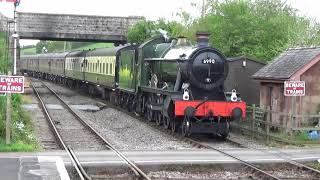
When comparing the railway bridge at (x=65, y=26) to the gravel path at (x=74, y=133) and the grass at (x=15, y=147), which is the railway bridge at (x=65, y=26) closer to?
the gravel path at (x=74, y=133)

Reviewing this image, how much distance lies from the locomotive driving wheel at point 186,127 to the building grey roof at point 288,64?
3.50 m

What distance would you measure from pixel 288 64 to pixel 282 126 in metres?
3.49

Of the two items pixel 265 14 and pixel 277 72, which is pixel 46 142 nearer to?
pixel 277 72

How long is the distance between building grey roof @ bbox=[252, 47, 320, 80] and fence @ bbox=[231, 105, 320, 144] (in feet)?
4.21

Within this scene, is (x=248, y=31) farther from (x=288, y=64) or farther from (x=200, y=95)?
(x=200, y=95)

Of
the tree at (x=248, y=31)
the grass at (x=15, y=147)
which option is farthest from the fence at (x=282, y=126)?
the tree at (x=248, y=31)

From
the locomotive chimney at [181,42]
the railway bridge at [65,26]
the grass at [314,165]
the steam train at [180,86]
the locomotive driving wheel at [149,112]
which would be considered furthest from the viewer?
the railway bridge at [65,26]

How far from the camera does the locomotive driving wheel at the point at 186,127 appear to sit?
1723 cm

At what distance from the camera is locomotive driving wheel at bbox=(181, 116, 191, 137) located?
679 inches

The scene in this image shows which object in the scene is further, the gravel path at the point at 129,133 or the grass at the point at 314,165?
the gravel path at the point at 129,133

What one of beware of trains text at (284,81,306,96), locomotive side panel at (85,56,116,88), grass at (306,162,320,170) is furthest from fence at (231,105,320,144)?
locomotive side panel at (85,56,116,88)

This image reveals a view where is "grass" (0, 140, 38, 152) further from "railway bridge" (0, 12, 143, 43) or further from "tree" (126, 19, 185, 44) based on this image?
"railway bridge" (0, 12, 143, 43)

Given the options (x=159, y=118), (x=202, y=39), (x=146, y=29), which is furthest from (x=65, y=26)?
(x=202, y=39)

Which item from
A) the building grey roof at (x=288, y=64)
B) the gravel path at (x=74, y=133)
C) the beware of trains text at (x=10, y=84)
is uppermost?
the building grey roof at (x=288, y=64)
